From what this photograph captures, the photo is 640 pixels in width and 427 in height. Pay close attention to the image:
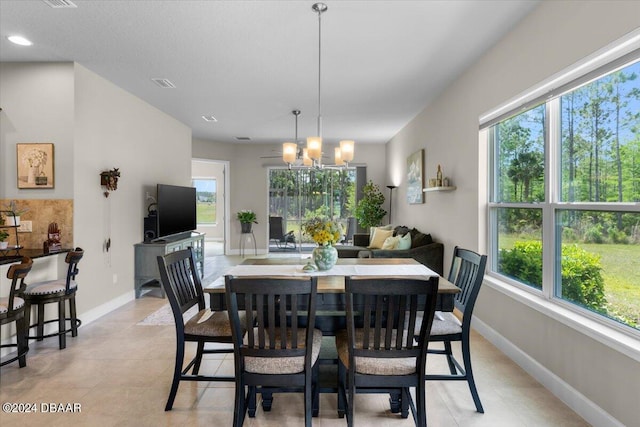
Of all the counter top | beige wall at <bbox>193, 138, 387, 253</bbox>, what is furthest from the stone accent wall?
beige wall at <bbox>193, 138, 387, 253</bbox>

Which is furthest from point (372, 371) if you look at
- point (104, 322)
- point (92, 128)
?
point (92, 128)

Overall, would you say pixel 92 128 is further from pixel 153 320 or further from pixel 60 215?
pixel 153 320

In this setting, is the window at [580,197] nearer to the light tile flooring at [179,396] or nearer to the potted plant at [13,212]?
the light tile flooring at [179,396]

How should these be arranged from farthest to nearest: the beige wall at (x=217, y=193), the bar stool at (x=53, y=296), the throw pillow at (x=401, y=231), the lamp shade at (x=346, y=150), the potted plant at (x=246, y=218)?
1. the beige wall at (x=217, y=193)
2. the potted plant at (x=246, y=218)
3. the throw pillow at (x=401, y=231)
4. the lamp shade at (x=346, y=150)
5. the bar stool at (x=53, y=296)

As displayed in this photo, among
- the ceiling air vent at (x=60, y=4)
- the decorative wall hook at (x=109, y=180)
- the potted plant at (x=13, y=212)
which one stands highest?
the ceiling air vent at (x=60, y=4)

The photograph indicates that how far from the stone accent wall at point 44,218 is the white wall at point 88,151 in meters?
0.06

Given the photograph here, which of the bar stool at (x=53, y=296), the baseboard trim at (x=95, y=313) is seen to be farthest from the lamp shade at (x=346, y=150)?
the baseboard trim at (x=95, y=313)

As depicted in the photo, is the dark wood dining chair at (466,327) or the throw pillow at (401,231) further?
the throw pillow at (401,231)

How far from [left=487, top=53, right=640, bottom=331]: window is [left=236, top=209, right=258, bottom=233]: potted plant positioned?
672cm

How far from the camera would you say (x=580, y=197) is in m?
2.47

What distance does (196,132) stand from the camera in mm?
7738

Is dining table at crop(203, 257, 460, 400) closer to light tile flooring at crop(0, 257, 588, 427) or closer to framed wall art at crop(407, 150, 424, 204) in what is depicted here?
light tile flooring at crop(0, 257, 588, 427)

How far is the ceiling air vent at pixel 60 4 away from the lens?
8.88 feet

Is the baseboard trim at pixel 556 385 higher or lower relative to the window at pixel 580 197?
lower
